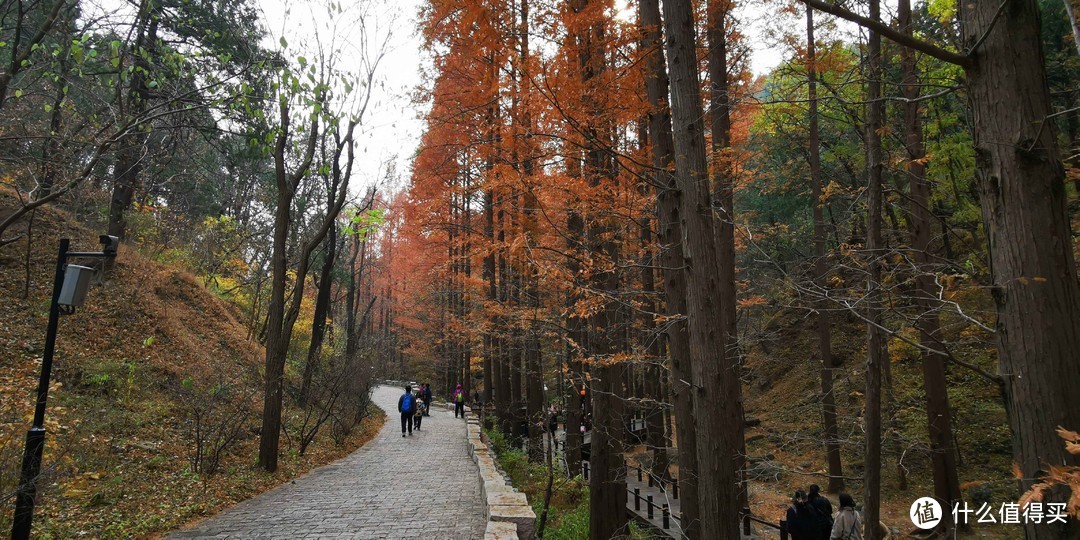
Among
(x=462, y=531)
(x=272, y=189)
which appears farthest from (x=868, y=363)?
(x=272, y=189)

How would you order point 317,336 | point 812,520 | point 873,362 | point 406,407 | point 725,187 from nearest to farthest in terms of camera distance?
point 873,362
point 812,520
point 725,187
point 406,407
point 317,336

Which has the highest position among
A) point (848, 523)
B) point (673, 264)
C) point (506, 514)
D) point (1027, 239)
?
point (673, 264)

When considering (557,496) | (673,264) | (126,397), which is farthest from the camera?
(557,496)

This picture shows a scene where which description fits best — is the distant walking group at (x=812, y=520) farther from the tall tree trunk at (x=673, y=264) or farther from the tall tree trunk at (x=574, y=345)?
the tall tree trunk at (x=574, y=345)

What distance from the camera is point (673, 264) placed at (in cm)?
700

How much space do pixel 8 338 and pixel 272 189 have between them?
14825 mm

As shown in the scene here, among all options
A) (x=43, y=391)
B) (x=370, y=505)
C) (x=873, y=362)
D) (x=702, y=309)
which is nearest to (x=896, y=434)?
(x=873, y=362)

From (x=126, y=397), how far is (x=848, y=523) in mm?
13891

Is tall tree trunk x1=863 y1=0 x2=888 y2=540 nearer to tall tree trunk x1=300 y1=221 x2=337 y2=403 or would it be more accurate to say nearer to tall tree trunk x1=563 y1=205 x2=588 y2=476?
tall tree trunk x1=563 y1=205 x2=588 y2=476

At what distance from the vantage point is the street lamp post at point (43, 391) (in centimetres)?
532

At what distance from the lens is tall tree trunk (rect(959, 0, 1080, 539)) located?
2.44 meters

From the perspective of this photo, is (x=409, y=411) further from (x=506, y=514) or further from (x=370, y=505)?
(x=506, y=514)

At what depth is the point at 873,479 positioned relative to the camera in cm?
663

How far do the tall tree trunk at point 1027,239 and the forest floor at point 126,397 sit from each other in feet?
28.5
